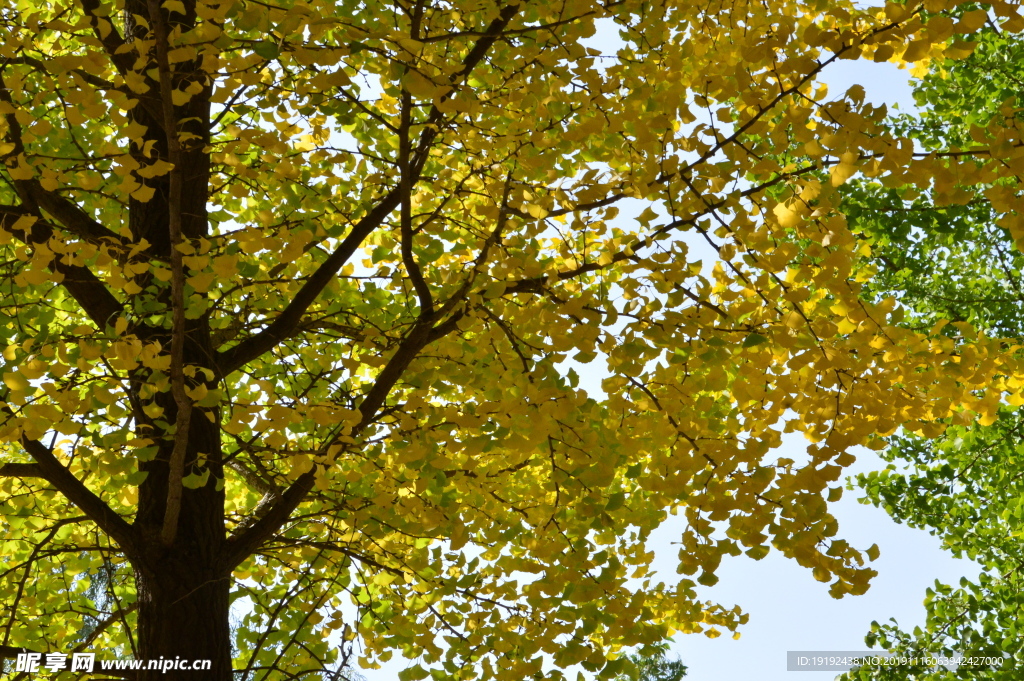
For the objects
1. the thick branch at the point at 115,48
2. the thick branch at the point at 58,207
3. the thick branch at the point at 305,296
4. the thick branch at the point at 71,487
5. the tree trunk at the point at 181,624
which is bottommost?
the tree trunk at the point at 181,624

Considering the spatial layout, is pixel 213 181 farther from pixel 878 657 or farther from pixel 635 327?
pixel 878 657

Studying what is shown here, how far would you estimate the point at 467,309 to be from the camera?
10.0 feet

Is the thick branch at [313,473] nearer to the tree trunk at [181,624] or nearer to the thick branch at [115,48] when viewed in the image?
the tree trunk at [181,624]

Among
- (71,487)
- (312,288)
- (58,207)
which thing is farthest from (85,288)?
(312,288)

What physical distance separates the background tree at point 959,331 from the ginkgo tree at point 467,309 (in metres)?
1.94

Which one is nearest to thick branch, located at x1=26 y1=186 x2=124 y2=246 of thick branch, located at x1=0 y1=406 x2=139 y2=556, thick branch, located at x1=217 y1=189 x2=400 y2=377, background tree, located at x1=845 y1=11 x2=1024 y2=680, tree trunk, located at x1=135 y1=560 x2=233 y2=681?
thick branch, located at x1=217 y1=189 x2=400 y2=377

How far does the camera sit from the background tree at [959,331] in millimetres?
5320

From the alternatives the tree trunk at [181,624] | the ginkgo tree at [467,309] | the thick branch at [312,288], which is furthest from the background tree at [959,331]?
the tree trunk at [181,624]

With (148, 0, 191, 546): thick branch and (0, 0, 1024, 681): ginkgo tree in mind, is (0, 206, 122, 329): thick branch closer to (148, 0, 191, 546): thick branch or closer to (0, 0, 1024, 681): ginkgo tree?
(0, 0, 1024, 681): ginkgo tree

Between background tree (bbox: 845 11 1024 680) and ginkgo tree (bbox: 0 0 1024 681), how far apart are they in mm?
1941

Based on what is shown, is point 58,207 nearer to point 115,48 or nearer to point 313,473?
point 115,48

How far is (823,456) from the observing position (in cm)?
252

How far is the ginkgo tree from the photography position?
2.50 meters

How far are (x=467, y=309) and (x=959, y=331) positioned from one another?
379 centimetres
